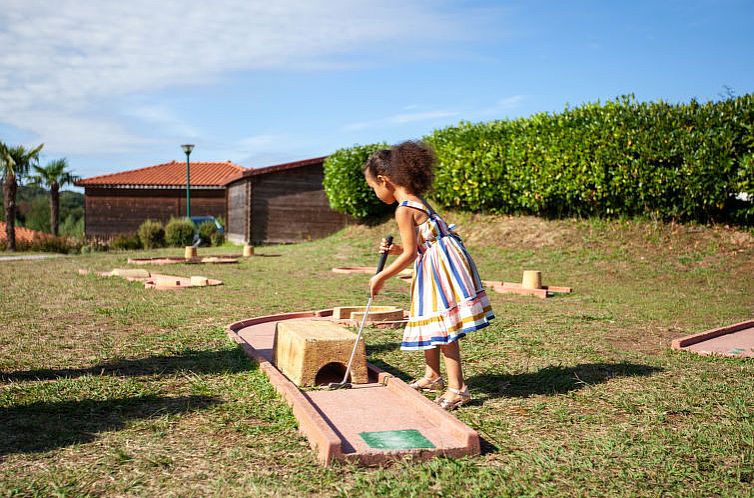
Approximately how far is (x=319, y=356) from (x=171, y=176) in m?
32.3

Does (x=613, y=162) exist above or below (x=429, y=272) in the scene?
above

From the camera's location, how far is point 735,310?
839cm

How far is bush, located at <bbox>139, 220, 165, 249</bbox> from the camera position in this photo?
24.5 meters

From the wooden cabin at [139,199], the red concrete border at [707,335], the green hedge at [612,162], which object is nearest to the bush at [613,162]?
the green hedge at [612,162]

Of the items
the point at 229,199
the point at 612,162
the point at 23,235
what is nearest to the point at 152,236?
the point at 229,199

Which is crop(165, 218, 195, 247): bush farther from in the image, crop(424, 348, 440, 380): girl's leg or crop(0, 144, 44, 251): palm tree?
crop(424, 348, 440, 380): girl's leg

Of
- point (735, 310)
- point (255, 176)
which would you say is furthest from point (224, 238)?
point (735, 310)

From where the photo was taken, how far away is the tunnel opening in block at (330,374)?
4.70 meters

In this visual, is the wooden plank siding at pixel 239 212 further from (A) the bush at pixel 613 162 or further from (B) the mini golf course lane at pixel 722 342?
(B) the mini golf course lane at pixel 722 342

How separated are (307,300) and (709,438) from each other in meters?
6.30

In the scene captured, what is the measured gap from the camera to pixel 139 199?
108 ft

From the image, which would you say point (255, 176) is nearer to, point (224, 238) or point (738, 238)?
point (224, 238)

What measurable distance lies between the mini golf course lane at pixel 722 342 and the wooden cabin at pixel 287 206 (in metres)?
20.2

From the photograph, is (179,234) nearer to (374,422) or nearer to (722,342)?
(722,342)
